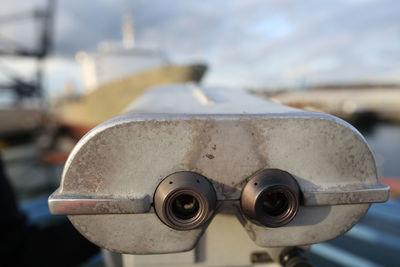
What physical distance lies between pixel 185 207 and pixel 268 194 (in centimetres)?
26

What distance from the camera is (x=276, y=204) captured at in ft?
2.54

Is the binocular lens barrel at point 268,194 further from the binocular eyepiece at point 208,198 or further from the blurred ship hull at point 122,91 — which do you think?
the blurred ship hull at point 122,91

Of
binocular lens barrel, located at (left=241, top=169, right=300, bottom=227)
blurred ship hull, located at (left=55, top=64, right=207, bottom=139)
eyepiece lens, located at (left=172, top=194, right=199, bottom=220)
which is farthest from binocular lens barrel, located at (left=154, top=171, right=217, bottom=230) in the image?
blurred ship hull, located at (left=55, top=64, right=207, bottom=139)

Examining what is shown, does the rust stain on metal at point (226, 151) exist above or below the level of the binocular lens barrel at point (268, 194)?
above

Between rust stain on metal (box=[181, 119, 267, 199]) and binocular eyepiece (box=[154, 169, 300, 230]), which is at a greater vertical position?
rust stain on metal (box=[181, 119, 267, 199])

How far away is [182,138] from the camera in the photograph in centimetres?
72

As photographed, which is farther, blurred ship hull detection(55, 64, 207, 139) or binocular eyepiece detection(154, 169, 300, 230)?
blurred ship hull detection(55, 64, 207, 139)

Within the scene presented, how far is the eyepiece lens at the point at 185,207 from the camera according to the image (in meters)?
0.73

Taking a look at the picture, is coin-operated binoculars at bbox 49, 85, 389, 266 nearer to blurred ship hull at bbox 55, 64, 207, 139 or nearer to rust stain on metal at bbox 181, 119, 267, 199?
rust stain on metal at bbox 181, 119, 267, 199

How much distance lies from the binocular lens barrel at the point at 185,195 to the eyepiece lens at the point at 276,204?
0.18m

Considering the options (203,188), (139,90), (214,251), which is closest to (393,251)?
(214,251)

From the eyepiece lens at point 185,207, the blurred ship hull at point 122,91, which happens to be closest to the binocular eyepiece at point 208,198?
the eyepiece lens at point 185,207

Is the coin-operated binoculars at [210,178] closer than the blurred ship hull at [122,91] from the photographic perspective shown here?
Yes

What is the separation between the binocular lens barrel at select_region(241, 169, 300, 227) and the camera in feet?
2.29
